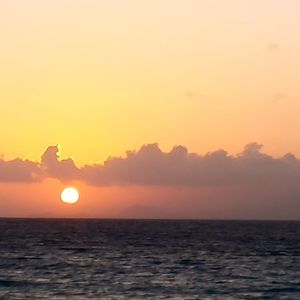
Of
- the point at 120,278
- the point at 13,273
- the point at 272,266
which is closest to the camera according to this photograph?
the point at 120,278

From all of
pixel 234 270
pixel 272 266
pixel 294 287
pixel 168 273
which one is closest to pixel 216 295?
pixel 294 287

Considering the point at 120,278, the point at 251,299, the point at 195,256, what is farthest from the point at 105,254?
the point at 251,299

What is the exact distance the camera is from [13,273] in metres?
89.7

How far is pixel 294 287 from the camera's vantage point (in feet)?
259

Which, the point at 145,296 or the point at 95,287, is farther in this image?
the point at 95,287

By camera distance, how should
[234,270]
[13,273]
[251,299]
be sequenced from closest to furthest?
1. [251,299]
2. [13,273]
3. [234,270]

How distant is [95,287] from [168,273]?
1621 cm

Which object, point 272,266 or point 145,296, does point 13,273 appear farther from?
point 272,266

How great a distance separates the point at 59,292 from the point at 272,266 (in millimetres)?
40241

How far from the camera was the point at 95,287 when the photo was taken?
250 ft

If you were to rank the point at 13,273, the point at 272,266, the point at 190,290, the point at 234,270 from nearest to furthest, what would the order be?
the point at 190,290 → the point at 13,273 → the point at 234,270 → the point at 272,266

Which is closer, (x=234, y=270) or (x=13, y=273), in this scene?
(x=13, y=273)

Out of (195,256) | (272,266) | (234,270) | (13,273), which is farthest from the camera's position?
(195,256)

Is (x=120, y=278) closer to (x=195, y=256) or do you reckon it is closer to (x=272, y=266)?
(x=272, y=266)
